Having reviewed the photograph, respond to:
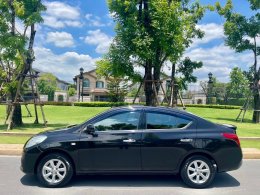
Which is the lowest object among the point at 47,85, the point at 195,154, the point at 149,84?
the point at 195,154

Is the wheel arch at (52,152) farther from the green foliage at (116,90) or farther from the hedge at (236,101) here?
the hedge at (236,101)

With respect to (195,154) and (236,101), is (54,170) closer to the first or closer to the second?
(195,154)

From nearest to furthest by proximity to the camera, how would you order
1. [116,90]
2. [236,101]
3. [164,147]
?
1. [164,147]
2. [116,90]
3. [236,101]

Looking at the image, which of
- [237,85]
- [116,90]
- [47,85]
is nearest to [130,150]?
[116,90]

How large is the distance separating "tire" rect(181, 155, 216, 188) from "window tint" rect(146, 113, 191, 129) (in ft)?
2.40

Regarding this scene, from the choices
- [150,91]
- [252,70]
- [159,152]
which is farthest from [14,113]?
[252,70]

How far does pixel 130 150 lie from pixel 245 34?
2284cm

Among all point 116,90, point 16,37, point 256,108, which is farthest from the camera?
point 116,90

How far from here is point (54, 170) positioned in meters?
5.96

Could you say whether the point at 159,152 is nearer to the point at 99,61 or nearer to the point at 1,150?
the point at 1,150

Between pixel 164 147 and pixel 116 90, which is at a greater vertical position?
pixel 116 90

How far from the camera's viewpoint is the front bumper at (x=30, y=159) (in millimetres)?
5949

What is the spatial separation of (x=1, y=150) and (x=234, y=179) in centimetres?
681

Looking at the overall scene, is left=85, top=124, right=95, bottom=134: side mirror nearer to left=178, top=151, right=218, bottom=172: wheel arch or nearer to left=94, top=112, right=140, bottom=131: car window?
left=94, top=112, right=140, bottom=131: car window
